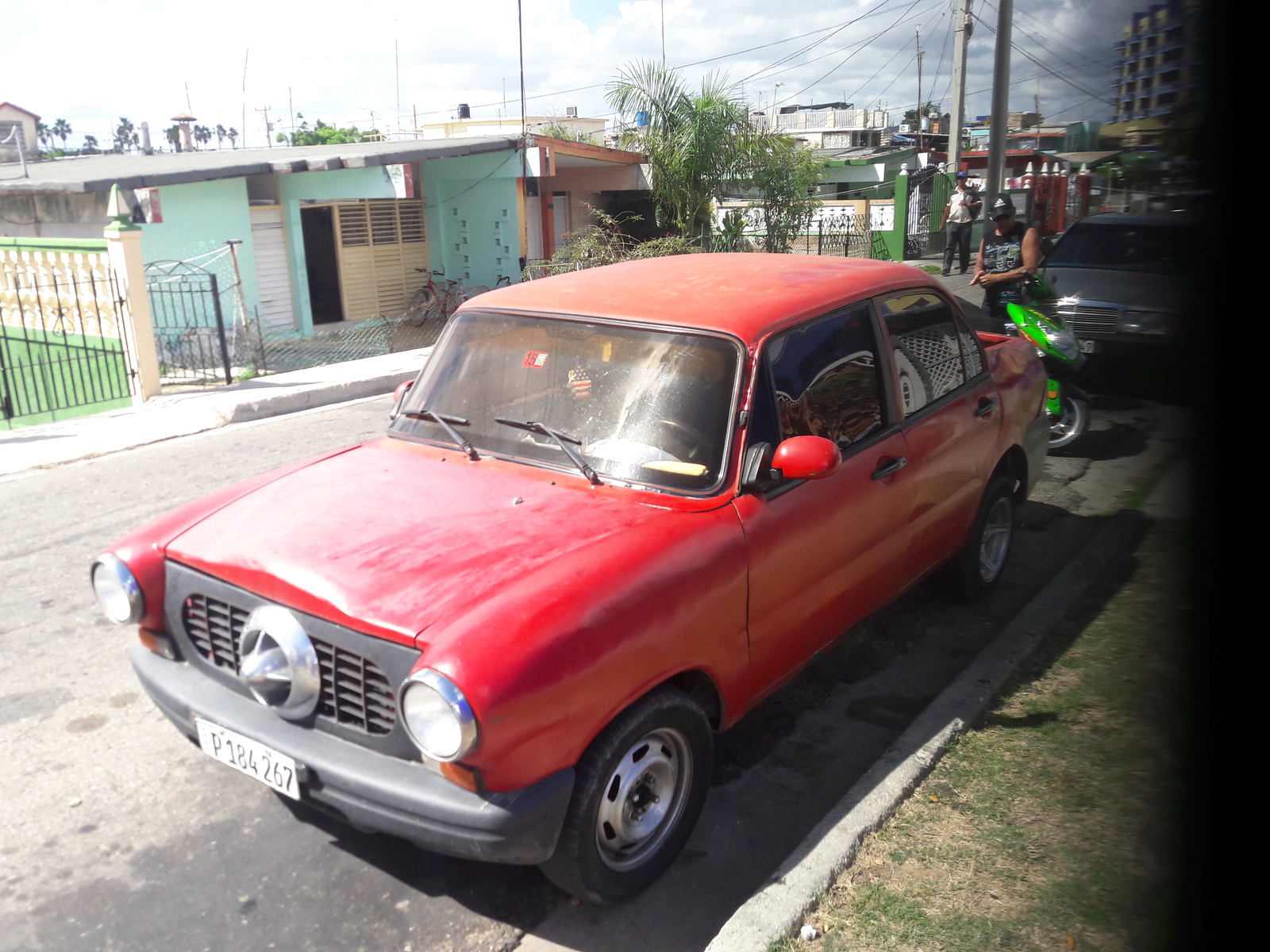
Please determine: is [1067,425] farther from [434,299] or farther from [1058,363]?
[434,299]

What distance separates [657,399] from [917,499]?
1.37 metres

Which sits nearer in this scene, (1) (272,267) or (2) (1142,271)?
(2) (1142,271)

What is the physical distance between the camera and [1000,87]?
188 inches

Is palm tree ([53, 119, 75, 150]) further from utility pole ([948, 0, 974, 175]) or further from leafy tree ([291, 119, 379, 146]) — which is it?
utility pole ([948, 0, 974, 175])

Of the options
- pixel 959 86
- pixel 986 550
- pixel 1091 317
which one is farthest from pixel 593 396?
pixel 959 86

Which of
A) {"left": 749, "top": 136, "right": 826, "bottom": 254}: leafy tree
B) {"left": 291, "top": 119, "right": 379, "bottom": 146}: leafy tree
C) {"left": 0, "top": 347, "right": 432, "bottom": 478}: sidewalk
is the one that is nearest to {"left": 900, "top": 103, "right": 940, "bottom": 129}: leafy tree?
{"left": 291, "top": 119, "right": 379, "bottom": 146}: leafy tree

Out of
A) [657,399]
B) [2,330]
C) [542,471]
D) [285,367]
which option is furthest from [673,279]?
[2,330]

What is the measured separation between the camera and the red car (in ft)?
8.33

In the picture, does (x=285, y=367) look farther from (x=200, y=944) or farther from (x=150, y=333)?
(x=200, y=944)

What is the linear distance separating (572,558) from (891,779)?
1.42 m

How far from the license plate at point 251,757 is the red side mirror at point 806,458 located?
172 centimetres

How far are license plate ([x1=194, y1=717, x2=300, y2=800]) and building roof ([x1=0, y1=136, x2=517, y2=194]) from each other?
1257cm

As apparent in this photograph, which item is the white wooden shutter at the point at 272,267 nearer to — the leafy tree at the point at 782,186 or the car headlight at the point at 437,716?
the leafy tree at the point at 782,186

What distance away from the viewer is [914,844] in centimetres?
306
